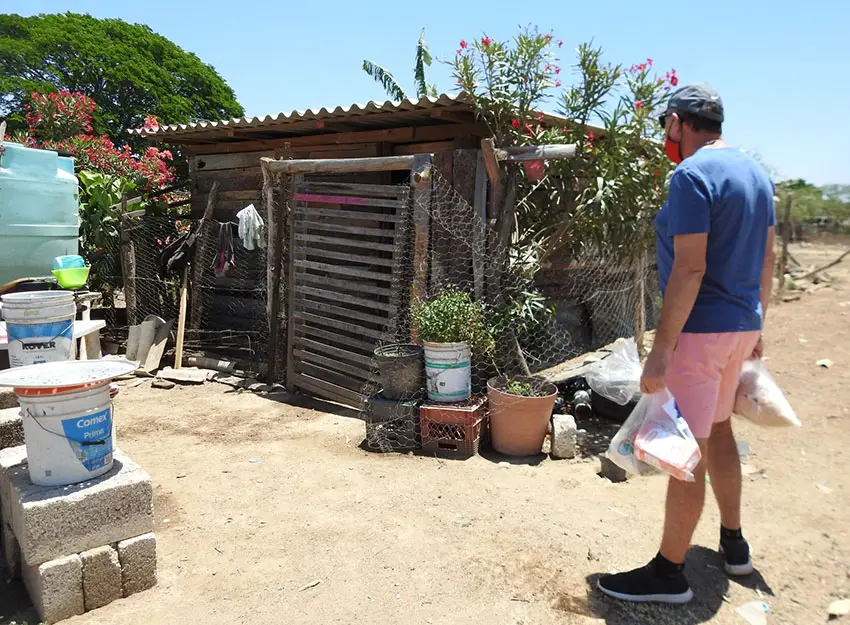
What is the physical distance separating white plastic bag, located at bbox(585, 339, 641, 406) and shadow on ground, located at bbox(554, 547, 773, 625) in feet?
7.07

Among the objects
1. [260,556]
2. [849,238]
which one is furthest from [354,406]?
[849,238]

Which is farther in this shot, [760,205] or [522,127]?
[522,127]

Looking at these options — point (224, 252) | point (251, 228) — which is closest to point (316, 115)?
point (251, 228)

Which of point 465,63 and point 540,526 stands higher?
point 465,63

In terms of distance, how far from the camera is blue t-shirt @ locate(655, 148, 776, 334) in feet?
7.53

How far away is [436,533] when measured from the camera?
3.32m

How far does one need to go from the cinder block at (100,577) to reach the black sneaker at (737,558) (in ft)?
9.02

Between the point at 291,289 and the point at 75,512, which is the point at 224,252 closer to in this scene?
the point at 291,289

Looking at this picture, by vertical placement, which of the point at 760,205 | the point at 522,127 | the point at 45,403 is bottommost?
the point at 45,403

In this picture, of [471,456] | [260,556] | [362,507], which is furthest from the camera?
[471,456]

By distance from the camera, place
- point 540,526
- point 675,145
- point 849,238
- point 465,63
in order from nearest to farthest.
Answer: point 675,145, point 540,526, point 465,63, point 849,238

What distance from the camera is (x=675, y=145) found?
8.57 ft

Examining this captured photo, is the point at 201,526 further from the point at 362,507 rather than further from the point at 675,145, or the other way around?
the point at 675,145

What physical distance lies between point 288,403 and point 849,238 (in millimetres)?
23936
